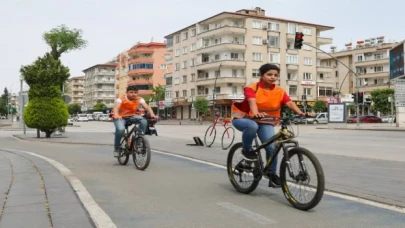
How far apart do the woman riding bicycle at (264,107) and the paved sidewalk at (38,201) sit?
2193 mm

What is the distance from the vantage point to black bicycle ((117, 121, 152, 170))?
8.62 metres

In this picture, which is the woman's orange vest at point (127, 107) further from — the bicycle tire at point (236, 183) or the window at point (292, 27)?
the window at point (292, 27)

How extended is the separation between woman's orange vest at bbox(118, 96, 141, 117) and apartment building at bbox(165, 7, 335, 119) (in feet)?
196

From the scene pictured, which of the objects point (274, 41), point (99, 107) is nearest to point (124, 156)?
point (274, 41)

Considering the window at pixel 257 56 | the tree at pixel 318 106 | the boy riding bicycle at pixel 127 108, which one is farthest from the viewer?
the tree at pixel 318 106

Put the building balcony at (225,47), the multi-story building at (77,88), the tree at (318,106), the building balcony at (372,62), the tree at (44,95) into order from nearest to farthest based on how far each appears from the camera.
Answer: the tree at (44,95), the building balcony at (225,47), the tree at (318,106), the building balcony at (372,62), the multi-story building at (77,88)

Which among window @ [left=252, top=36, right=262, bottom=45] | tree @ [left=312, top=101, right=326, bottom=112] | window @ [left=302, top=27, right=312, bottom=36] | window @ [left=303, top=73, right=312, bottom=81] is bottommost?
tree @ [left=312, top=101, right=326, bottom=112]

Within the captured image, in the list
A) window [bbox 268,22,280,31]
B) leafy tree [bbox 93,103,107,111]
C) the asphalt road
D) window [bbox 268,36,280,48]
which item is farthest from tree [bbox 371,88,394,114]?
leafy tree [bbox 93,103,107,111]

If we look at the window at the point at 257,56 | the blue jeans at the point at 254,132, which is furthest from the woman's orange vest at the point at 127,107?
the window at the point at 257,56

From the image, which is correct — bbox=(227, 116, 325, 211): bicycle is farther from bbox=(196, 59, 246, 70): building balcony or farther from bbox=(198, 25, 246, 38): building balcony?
bbox=(198, 25, 246, 38): building balcony

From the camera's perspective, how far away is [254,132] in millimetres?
5797

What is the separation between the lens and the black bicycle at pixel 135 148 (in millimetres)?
8617

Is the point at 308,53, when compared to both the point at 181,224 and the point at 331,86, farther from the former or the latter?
the point at 181,224

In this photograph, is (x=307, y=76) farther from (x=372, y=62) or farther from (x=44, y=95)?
(x=44, y=95)
